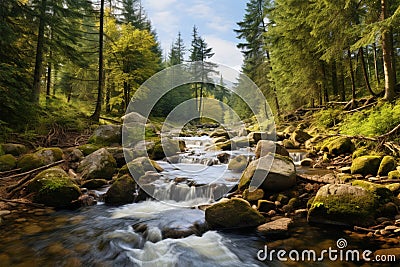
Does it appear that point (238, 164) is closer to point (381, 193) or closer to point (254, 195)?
point (254, 195)

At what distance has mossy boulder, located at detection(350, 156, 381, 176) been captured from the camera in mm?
6457

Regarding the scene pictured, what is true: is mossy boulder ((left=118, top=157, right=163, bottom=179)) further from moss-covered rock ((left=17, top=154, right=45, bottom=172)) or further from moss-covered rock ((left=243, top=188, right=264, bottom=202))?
moss-covered rock ((left=243, top=188, right=264, bottom=202))

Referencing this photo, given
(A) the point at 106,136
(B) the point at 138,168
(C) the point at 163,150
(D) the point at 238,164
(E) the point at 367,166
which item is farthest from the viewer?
(C) the point at 163,150

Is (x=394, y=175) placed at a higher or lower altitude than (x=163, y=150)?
lower

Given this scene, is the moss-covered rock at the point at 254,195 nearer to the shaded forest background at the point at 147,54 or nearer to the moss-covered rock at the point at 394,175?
the moss-covered rock at the point at 394,175

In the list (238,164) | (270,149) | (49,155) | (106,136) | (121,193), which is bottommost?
(121,193)

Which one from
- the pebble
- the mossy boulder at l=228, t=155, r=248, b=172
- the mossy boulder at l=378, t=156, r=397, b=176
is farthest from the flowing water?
the mossy boulder at l=228, t=155, r=248, b=172

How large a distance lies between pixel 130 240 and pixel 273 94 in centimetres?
2107

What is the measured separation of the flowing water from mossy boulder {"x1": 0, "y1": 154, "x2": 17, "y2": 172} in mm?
2505

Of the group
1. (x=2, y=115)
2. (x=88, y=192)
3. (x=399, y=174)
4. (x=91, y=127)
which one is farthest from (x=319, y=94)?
(x=2, y=115)

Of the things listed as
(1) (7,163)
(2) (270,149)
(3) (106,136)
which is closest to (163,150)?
(3) (106,136)

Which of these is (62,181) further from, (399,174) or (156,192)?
(399,174)

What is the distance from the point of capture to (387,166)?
6.13 metres

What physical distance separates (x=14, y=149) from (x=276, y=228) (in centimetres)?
820
